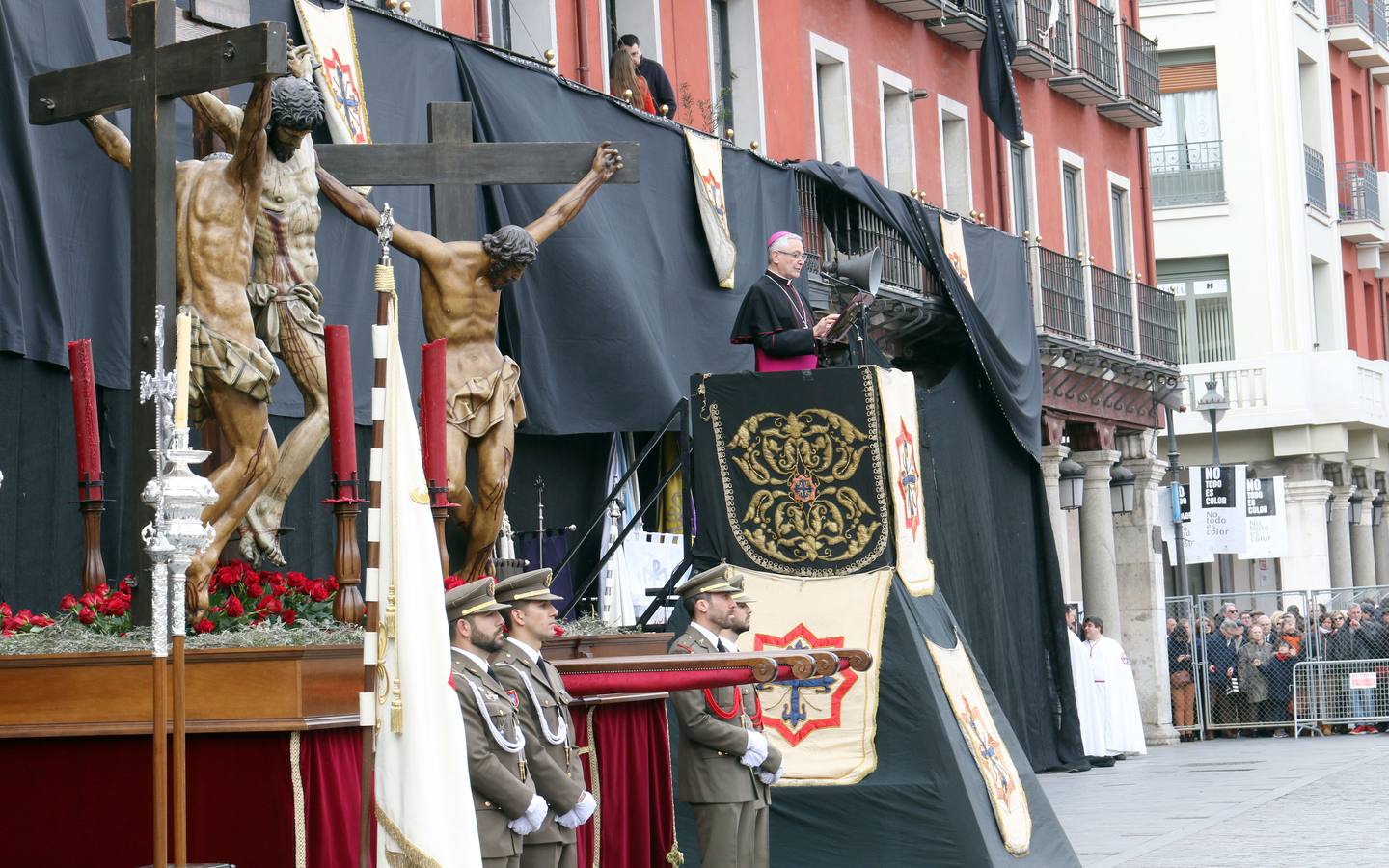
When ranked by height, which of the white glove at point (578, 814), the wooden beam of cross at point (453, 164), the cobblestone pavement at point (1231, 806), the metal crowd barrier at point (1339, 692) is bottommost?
the cobblestone pavement at point (1231, 806)

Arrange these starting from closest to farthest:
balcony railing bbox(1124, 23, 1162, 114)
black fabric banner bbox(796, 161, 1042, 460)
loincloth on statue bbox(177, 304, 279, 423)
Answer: loincloth on statue bbox(177, 304, 279, 423) → black fabric banner bbox(796, 161, 1042, 460) → balcony railing bbox(1124, 23, 1162, 114)

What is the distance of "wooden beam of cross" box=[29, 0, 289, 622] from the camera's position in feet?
23.4

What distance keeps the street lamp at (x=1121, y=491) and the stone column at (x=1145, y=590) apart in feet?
1.65

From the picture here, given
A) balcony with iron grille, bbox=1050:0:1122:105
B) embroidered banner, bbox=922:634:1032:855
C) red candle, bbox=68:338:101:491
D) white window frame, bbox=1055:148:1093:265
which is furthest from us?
white window frame, bbox=1055:148:1093:265

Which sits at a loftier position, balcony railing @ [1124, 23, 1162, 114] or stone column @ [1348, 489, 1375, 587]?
balcony railing @ [1124, 23, 1162, 114]

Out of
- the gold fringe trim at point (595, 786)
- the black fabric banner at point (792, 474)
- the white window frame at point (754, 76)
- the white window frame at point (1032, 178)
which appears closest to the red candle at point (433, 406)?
the gold fringe trim at point (595, 786)

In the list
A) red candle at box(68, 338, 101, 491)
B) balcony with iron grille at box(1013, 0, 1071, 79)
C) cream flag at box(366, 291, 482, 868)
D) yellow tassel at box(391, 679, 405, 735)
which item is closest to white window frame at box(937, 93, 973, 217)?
balcony with iron grille at box(1013, 0, 1071, 79)

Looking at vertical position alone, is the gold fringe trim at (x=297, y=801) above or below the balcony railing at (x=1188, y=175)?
below

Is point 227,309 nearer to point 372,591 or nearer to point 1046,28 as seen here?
point 372,591

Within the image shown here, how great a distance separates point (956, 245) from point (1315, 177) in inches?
920

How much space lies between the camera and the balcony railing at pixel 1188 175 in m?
39.2

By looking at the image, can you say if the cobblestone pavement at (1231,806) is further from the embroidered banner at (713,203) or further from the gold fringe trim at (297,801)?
the gold fringe trim at (297,801)

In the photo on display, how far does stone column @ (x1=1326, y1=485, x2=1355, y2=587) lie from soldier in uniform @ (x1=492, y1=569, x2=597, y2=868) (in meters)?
33.0

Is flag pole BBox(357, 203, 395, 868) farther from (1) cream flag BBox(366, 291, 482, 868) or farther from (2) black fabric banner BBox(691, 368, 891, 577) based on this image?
(2) black fabric banner BBox(691, 368, 891, 577)
